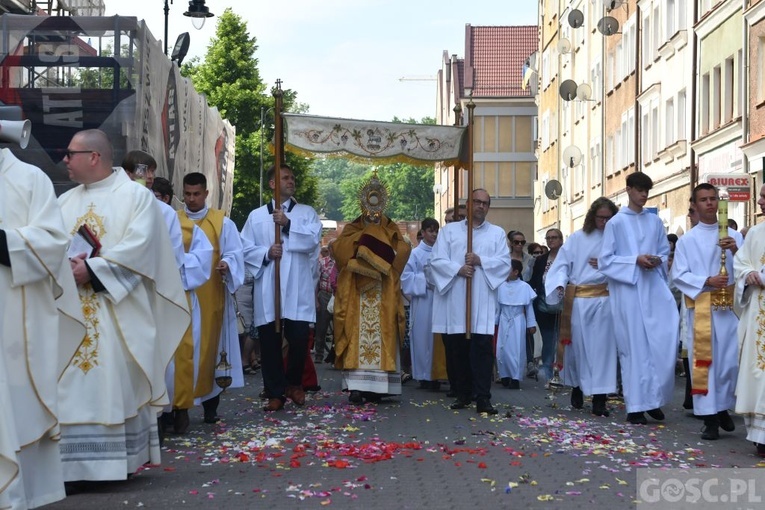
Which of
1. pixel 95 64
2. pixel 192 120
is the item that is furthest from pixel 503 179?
pixel 95 64

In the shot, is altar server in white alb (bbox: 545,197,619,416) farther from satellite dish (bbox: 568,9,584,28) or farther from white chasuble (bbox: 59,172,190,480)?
satellite dish (bbox: 568,9,584,28)

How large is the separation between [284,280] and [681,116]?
77.5 feet

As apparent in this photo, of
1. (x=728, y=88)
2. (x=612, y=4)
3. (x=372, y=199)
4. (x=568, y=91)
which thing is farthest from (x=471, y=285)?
(x=568, y=91)

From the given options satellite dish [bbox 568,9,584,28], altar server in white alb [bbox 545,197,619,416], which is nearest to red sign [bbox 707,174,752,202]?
altar server in white alb [bbox 545,197,619,416]

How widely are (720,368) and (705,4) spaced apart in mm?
22875

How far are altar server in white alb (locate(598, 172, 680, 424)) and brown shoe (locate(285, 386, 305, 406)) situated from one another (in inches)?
118

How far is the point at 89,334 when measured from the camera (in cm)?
857

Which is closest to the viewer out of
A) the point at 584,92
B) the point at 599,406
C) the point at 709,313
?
the point at 709,313

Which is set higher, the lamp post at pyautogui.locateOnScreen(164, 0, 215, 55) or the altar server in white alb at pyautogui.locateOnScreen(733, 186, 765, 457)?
the lamp post at pyautogui.locateOnScreen(164, 0, 215, 55)

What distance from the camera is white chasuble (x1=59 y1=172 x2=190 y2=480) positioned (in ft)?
27.7

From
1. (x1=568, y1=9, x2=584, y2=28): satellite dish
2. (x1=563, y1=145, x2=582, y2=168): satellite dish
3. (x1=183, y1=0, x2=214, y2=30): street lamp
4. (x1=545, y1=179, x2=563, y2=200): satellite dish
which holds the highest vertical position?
(x1=568, y1=9, x2=584, y2=28): satellite dish

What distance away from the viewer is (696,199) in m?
12.1

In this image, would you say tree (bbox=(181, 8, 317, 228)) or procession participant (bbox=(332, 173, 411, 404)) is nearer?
procession participant (bbox=(332, 173, 411, 404))

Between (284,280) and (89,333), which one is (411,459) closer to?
(89,333)
